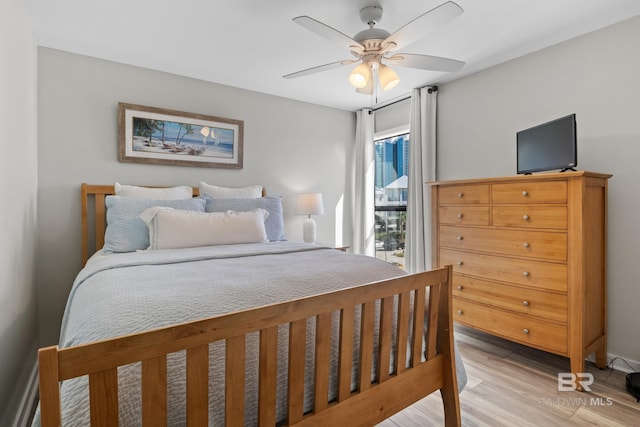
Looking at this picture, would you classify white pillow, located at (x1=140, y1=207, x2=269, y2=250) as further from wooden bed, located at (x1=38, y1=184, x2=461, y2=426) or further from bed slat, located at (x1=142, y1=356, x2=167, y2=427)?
bed slat, located at (x1=142, y1=356, x2=167, y2=427)

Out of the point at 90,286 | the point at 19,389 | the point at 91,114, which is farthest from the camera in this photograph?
the point at 91,114

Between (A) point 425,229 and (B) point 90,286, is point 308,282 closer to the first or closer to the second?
(B) point 90,286

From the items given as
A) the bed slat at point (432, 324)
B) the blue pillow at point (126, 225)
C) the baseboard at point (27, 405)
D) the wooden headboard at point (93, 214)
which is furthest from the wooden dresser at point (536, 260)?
the wooden headboard at point (93, 214)

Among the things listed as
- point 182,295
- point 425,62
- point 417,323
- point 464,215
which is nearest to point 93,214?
point 182,295

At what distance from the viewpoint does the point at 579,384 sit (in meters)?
1.92

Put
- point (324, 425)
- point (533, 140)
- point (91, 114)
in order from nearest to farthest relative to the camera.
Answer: point (324, 425) < point (533, 140) < point (91, 114)

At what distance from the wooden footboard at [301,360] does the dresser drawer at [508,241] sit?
107 cm

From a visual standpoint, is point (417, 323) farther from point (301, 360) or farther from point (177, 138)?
point (177, 138)

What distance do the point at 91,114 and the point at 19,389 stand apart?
2.04m

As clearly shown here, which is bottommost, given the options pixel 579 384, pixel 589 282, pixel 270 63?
pixel 579 384

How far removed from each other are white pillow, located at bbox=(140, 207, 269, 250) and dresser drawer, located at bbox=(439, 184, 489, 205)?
1552mm

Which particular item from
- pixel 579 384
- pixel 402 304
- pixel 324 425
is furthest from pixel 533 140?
pixel 324 425

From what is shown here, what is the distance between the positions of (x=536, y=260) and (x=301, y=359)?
1858 mm

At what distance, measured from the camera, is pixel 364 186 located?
13.7 feet
